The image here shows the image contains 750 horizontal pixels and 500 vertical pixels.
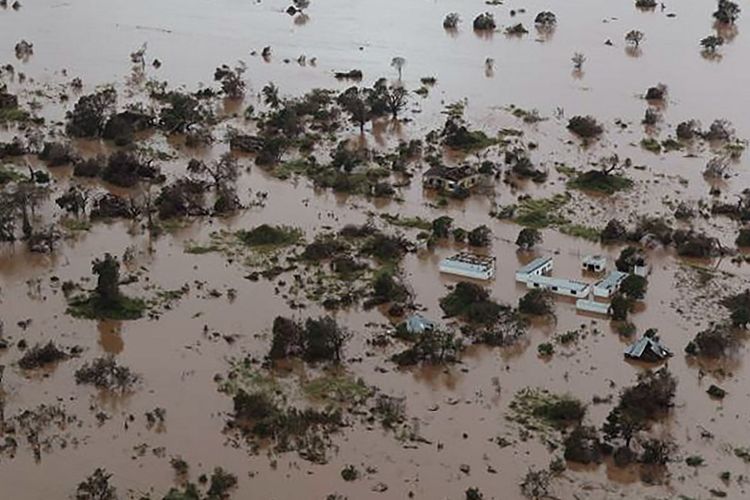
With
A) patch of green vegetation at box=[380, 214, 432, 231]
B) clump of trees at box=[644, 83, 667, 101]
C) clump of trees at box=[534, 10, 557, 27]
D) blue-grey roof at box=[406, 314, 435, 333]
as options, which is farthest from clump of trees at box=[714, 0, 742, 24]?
blue-grey roof at box=[406, 314, 435, 333]

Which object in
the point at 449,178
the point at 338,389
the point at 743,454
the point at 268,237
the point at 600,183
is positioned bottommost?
the point at 338,389

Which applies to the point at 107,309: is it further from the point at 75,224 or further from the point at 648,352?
the point at 648,352

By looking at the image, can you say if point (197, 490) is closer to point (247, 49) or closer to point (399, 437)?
point (399, 437)

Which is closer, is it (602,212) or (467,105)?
(602,212)

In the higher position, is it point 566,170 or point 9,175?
point 566,170

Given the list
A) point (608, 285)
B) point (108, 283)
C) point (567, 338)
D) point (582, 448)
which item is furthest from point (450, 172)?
point (582, 448)

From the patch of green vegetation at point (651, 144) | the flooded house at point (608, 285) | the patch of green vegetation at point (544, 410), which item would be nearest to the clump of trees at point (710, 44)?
the patch of green vegetation at point (651, 144)

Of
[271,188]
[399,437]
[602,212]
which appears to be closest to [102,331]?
[399,437]
